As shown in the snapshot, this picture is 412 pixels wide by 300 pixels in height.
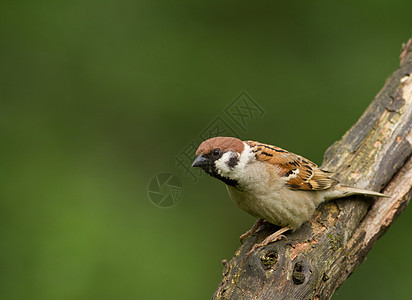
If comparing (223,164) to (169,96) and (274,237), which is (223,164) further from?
(169,96)

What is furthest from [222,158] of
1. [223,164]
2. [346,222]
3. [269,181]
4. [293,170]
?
[346,222]

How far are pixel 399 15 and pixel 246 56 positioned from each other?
6.13ft

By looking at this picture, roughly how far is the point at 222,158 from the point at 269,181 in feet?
1.40

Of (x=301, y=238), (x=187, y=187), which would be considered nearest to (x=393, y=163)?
(x=301, y=238)

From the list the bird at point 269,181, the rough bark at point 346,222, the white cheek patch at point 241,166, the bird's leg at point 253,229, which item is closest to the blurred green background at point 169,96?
the rough bark at point 346,222

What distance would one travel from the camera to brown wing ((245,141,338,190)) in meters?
3.71

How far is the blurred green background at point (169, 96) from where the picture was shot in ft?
18.7

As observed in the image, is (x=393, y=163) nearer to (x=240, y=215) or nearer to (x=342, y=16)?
(x=240, y=215)

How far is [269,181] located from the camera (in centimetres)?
362

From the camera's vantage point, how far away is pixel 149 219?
5.77m

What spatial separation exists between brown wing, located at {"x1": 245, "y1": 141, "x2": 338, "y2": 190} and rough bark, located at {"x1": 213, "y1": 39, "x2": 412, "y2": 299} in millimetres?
202

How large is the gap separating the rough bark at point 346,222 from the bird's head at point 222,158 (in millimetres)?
505

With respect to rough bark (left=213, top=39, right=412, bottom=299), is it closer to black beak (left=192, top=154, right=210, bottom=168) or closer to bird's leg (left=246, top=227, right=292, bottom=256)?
bird's leg (left=246, top=227, right=292, bottom=256)

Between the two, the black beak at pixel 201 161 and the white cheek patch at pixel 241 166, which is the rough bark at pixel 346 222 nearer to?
the white cheek patch at pixel 241 166
